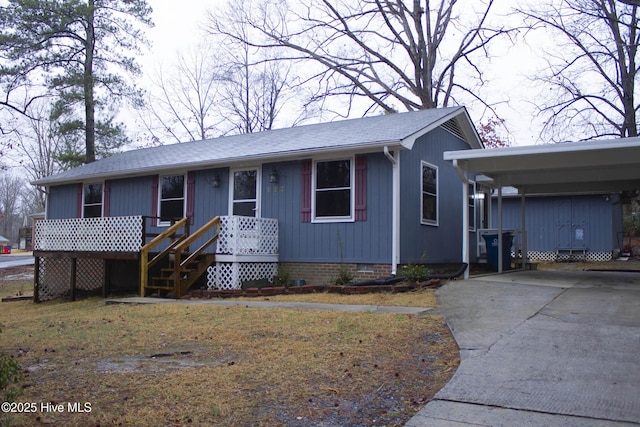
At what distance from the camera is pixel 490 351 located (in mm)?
5418

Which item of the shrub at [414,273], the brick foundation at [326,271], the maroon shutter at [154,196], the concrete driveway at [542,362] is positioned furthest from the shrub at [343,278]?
the maroon shutter at [154,196]

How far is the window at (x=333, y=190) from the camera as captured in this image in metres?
11.9

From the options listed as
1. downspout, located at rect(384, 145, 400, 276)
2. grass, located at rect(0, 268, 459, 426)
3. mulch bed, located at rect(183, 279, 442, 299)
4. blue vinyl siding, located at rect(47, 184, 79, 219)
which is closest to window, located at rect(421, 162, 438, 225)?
downspout, located at rect(384, 145, 400, 276)

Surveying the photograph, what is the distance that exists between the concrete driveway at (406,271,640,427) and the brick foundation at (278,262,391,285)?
249cm

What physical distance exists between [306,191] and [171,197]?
4.35 metres

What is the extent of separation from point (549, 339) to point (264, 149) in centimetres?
881

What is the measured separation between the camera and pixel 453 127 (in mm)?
15000

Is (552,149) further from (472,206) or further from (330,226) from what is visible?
(472,206)

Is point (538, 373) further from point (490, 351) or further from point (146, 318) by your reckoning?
point (146, 318)

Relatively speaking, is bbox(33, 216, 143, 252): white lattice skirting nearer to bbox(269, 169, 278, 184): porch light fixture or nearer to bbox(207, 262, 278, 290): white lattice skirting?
bbox(207, 262, 278, 290): white lattice skirting

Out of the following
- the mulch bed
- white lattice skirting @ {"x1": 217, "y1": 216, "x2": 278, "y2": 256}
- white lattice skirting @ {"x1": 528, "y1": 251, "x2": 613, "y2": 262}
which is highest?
white lattice skirting @ {"x1": 217, "y1": 216, "x2": 278, "y2": 256}

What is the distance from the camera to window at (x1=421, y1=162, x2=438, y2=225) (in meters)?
12.8

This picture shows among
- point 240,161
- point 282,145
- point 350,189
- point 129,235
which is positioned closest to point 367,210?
point 350,189

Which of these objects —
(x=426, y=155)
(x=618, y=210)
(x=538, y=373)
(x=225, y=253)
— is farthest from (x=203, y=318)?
(x=618, y=210)
